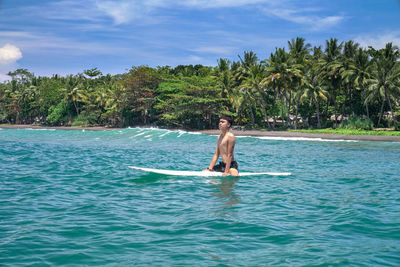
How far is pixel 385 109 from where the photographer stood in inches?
1826

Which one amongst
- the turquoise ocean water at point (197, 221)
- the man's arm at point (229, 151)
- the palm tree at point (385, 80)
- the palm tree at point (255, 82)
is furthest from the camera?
the palm tree at point (255, 82)

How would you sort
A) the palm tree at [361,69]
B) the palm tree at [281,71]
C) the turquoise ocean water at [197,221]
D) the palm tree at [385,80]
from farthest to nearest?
the palm tree at [281,71], the palm tree at [361,69], the palm tree at [385,80], the turquoise ocean water at [197,221]

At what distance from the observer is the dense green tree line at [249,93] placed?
43.1m

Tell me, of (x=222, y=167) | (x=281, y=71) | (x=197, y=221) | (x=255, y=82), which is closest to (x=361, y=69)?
(x=281, y=71)

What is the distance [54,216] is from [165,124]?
181ft

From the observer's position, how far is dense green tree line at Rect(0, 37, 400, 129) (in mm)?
43125

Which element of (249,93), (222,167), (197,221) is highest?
(249,93)

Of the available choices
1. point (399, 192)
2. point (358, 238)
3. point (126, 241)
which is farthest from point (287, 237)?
point (399, 192)

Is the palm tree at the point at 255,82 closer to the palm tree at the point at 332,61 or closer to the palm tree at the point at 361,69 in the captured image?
the palm tree at the point at 332,61

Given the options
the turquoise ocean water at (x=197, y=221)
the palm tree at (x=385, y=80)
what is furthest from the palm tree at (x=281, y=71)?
the turquoise ocean water at (x=197, y=221)

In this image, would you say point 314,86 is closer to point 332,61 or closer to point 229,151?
point 332,61

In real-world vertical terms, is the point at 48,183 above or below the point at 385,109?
below

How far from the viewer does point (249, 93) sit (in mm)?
48250

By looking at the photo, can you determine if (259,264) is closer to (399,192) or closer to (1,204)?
(1,204)
